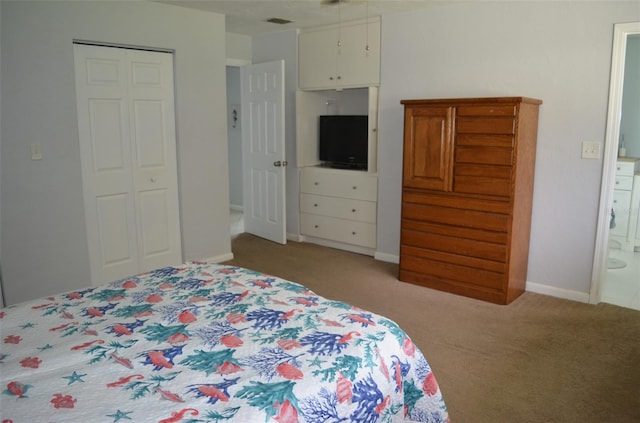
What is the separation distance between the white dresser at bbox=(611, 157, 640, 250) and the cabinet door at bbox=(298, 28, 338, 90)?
126 inches

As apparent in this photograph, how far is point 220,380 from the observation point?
137 centimetres

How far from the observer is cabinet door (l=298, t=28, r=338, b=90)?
4961 mm

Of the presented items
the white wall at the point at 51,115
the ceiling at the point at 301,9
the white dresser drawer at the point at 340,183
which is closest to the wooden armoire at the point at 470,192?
the white dresser drawer at the point at 340,183

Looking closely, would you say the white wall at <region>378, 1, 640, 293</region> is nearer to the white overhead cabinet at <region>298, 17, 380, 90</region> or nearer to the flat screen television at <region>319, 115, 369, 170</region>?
the white overhead cabinet at <region>298, 17, 380, 90</region>

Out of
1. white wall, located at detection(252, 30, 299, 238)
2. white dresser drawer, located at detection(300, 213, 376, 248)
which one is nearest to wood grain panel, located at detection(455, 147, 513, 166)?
white dresser drawer, located at detection(300, 213, 376, 248)

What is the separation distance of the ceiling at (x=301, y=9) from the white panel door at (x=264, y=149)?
1.77ft

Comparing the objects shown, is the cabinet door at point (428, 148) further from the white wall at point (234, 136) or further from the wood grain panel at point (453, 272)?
the white wall at point (234, 136)

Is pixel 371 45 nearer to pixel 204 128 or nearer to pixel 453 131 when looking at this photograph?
pixel 453 131

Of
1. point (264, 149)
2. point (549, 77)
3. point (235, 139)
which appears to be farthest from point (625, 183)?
point (235, 139)

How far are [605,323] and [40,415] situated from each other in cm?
343

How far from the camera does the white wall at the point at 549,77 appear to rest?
11.5 feet

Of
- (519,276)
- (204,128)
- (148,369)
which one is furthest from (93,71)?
(519,276)

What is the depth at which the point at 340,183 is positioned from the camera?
16.8 ft

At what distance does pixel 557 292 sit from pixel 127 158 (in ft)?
12.0
